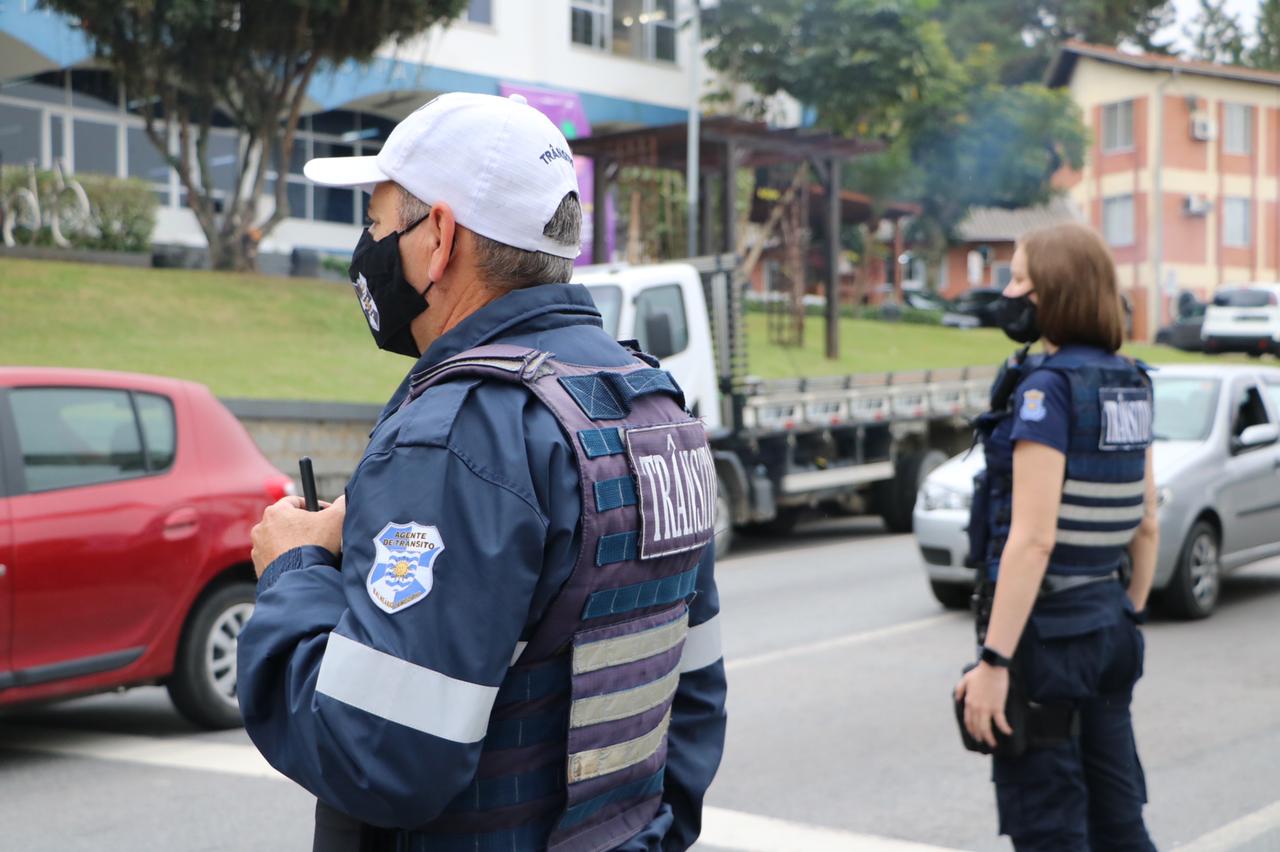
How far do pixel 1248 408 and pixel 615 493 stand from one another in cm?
936

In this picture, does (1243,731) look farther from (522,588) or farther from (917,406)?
(917,406)

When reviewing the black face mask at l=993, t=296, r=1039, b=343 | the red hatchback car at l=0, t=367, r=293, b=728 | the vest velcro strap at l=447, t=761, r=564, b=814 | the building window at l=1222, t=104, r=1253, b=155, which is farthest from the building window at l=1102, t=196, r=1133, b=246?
the vest velcro strap at l=447, t=761, r=564, b=814

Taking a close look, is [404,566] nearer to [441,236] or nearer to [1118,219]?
[441,236]

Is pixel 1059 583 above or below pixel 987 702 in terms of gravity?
above

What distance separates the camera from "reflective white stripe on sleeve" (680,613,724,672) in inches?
88.4

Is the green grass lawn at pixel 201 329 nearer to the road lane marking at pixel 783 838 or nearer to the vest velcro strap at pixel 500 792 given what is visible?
the road lane marking at pixel 783 838

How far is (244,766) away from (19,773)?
0.88m

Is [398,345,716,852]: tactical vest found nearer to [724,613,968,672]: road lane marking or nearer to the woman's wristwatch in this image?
the woman's wristwatch

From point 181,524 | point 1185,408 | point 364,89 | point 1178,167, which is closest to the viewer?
point 181,524

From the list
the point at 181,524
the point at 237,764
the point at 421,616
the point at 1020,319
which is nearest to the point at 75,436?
the point at 181,524

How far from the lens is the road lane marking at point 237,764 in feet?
16.0

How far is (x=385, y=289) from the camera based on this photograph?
6.56ft

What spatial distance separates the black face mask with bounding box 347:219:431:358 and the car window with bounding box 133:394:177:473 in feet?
15.3

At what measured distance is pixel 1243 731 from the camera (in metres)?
6.53
